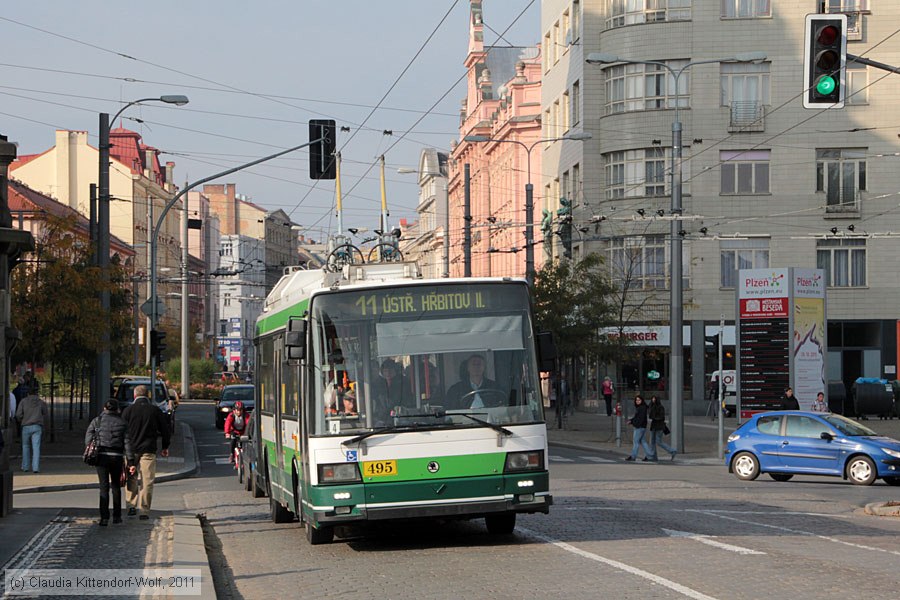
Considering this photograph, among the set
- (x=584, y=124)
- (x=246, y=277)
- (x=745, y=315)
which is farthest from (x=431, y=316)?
(x=246, y=277)

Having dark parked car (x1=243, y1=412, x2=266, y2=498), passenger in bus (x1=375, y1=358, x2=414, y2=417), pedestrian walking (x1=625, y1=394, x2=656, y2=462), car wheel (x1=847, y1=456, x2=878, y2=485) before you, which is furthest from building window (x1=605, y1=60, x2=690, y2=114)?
passenger in bus (x1=375, y1=358, x2=414, y2=417)

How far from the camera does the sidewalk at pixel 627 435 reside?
123ft

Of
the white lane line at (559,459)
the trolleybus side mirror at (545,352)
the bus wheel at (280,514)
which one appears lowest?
the white lane line at (559,459)

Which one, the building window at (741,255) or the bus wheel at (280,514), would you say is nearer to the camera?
the bus wheel at (280,514)

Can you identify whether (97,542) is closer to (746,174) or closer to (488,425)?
(488,425)

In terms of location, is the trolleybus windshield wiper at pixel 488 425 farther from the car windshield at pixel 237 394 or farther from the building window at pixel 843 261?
the building window at pixel 843 261

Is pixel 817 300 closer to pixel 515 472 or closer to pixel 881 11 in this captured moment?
pixel 881 11

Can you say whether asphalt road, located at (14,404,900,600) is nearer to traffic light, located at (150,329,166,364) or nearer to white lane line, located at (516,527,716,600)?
white lane line, located at (516,527,716,600)

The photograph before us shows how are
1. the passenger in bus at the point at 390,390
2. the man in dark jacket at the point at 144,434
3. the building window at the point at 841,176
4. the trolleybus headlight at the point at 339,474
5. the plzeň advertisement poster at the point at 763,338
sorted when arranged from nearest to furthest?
the trolleybus headlight at the point at 339,474 → the passenger in bus at the point at 390,390 → the man in dark jacket at the point at 144,434 → the plzeň advertisement poster at the point at 763,338 → the building window at the point at 841,176

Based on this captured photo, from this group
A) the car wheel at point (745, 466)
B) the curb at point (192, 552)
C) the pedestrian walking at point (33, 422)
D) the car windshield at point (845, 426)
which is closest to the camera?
the curb at point (192, 552)

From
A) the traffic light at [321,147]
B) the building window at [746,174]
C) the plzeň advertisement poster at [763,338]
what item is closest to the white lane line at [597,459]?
the plzeň advertisement poster at [763,338]

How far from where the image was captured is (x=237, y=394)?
49406 millimetres

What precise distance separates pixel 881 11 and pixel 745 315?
2308 cm

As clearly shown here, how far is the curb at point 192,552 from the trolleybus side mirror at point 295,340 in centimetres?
205
